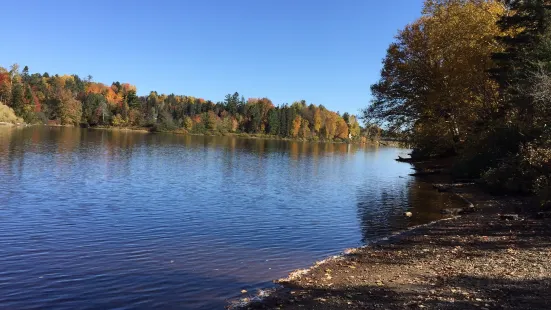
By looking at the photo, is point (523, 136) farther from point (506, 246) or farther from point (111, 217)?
point (111, 217)

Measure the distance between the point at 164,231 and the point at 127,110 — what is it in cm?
16098

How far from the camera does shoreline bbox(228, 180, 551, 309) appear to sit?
821 cm

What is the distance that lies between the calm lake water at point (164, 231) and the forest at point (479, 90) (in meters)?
4.85

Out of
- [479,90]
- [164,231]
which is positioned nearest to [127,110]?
[479,90]

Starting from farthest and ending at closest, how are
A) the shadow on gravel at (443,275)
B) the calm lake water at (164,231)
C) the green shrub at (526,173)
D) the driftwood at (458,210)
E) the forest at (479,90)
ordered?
the forest at (479,90) < the driftwood at (458,210) < the green shrub at (526,173) < the calm lake water at (164,231) < the shadow on gravel at (443,275)

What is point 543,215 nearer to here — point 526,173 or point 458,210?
point 458,210

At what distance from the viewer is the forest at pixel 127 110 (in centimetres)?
14319

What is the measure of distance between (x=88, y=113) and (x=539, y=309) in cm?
16810

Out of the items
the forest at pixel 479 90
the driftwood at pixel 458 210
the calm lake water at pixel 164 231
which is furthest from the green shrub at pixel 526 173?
the calm lake water at pixel 164 231

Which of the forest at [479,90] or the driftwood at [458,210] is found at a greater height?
the forest at [479,90]

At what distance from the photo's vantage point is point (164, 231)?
15.7 m

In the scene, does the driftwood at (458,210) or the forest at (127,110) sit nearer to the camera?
the driftwood at (458,210)

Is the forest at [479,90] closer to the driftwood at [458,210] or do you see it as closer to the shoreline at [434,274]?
the driftwood at [458,210]

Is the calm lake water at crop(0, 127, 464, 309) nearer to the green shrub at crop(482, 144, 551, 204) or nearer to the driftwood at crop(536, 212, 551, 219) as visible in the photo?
the green shrub at crop(482, 144, 551, 204)
